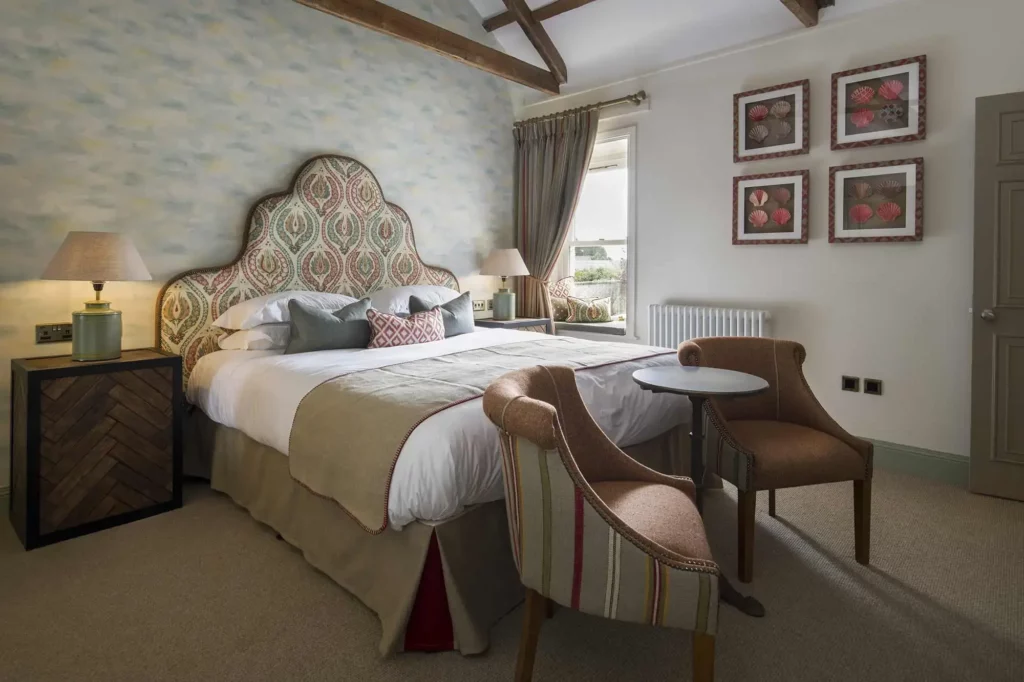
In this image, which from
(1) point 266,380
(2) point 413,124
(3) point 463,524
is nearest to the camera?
(3) point 463,524

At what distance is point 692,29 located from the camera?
4234 millimetres

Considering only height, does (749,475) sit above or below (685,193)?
below

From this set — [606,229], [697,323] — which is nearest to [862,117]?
[697,323]

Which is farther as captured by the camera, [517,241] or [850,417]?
[517,241]

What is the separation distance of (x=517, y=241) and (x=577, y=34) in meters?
1.72

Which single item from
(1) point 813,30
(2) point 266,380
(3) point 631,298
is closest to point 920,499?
(3) point 631,298

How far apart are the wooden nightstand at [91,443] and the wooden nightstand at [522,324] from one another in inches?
92.6

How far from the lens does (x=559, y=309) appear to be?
5.34m

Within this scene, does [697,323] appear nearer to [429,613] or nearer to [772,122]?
[772,122]

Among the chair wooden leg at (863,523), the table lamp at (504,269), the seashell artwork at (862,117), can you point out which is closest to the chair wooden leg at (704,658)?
the chair wooden leg at (863,523)

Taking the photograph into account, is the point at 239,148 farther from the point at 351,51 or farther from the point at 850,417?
the point at 850,417

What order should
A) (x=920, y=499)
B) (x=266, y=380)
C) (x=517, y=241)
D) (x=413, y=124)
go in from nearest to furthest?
(x=266, y=380), (x=920, y=499), (x=413, y=124), (x=517, y=241)

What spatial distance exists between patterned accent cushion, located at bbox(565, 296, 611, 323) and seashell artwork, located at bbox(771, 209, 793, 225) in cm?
153

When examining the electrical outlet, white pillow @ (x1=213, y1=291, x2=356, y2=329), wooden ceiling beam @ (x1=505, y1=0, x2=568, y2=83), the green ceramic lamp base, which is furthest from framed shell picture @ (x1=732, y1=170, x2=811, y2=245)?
the electrical outlet
